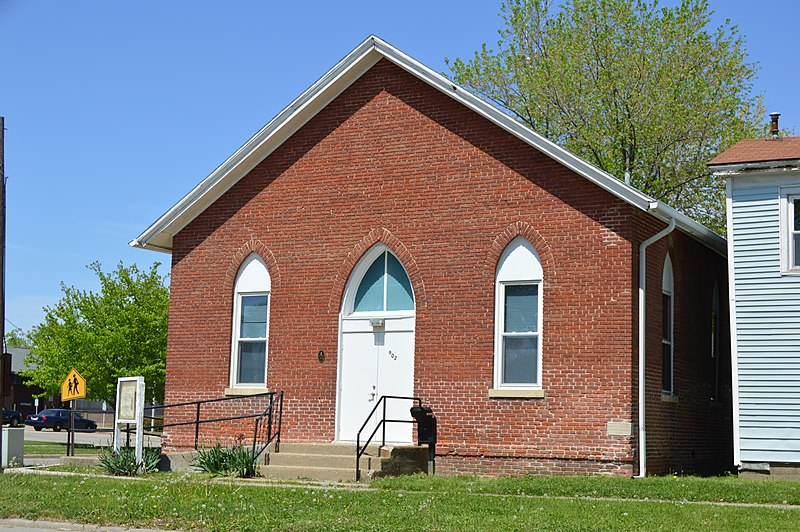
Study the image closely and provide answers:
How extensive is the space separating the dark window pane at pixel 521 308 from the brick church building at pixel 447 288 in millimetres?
28

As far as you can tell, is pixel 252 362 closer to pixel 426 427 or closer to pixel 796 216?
pixel 426 427

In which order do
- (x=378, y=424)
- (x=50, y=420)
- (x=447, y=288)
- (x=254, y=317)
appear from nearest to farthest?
1. (x=378, y=424)
2. (x=447, y=288)
3. (x=254, y=317)
4. (x=50, y=420)

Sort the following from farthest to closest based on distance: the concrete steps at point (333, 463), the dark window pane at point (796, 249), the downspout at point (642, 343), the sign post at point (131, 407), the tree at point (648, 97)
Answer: the tree at point (648, 97) → the sign post at point (131, 407) → the dark window pane at point (796, 249) → the downspout at point (642, 343) → the concrete steps at point (333, 463)

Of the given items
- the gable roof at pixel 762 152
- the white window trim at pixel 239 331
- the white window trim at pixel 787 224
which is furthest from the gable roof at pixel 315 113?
the white window trim at pixel 239 331

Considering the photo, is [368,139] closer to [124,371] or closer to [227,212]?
[227,212]

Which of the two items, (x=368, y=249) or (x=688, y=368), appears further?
(x=688, y=368)

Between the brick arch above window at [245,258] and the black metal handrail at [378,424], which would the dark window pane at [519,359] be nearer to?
the black metal handrail at [378,424]

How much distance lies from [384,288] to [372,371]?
5.20ft

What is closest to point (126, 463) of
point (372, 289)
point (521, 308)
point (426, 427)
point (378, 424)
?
point (378, 424)

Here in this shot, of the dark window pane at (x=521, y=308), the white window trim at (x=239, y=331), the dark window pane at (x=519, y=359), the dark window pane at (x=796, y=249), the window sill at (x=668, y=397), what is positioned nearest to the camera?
the dark window pane at (x=519, y=359)

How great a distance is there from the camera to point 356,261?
20.2 meters

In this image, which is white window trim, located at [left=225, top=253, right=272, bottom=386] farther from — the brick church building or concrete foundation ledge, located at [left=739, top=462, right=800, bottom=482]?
concrete foundation ledge, located at [left=739, top=462, right=800, bottom=482]

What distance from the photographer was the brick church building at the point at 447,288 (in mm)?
18000

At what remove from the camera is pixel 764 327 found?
61.5 ft
